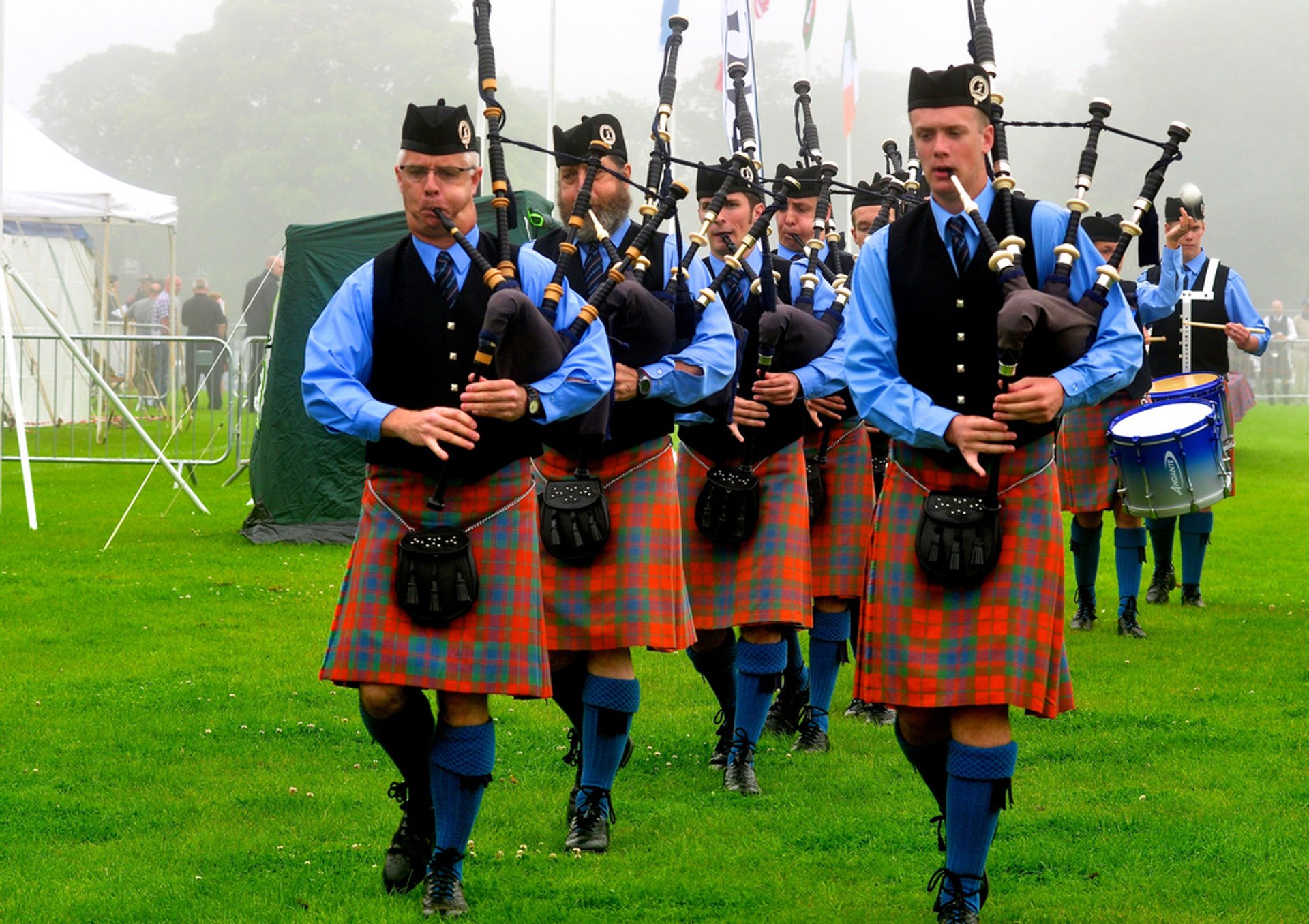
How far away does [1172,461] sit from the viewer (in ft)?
22.6

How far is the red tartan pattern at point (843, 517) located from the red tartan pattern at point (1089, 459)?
2.17 meters

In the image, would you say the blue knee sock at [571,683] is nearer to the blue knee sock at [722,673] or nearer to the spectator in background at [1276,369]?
the blue knee sock at [722,673]

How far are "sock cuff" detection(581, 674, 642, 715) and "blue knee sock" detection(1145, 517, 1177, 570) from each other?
178 inches

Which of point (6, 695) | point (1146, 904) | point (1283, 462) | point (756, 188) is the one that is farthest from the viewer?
point (1283, 462)

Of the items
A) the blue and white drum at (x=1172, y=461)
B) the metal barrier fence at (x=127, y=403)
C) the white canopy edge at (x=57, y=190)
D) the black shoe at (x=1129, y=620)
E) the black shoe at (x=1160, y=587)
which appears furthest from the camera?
the white canopy edge at (x=57, y=190)

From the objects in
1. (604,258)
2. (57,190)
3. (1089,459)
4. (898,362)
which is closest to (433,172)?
(604,258)

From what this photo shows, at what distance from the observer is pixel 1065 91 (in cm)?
6712

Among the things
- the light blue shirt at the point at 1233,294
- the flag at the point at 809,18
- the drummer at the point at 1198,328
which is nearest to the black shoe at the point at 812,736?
the light blue shirt at the point at 1233,294

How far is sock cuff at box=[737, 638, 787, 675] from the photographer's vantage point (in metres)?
4.82

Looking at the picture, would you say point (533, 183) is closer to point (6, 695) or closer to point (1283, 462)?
point (1283, 462)

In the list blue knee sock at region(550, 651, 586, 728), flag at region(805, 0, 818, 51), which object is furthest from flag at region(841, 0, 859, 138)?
blue knee sock at region(550, 651, 586, 728)

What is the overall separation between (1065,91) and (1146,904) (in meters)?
67.3

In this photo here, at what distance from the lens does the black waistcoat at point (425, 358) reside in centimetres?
354

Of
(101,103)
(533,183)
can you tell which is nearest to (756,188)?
(533,183)
